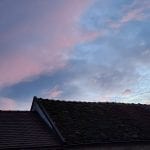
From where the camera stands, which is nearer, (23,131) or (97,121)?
(23,131)

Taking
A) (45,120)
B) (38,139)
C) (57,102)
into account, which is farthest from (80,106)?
(38,139)

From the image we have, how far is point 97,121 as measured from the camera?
87.4 feet

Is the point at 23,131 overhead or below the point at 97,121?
below

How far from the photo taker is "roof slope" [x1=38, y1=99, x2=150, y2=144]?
24.2m

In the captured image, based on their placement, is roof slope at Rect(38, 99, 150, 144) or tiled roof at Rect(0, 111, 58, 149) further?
roof slope at Rect(38, 99, 150, 144)

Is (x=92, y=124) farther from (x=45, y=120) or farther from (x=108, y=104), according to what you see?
(x=108, y=104)

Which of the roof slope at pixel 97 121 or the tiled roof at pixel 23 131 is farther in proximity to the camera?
the roof slope at pixel 97 121

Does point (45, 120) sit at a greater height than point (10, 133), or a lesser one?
greater

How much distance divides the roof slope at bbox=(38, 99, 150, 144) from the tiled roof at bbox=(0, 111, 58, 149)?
37.5 inches

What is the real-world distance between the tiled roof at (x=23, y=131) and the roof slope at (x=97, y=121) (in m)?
0.95

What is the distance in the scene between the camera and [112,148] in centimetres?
2470

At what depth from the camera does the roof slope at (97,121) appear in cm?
2423

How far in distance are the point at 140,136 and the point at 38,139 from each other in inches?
296

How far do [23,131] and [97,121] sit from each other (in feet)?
18.6
